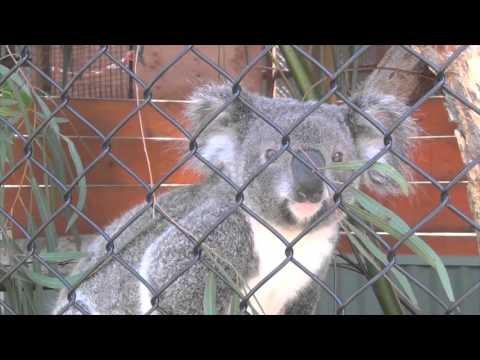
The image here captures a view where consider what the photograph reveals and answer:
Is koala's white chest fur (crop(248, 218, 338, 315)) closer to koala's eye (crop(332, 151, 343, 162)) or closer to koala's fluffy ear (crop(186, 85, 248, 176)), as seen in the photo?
koala's eye (crop(332, 151, 343, 162))

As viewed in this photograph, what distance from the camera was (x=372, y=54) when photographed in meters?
4.96

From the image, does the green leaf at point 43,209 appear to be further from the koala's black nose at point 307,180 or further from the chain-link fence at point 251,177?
the koala's black nose at point 307,180

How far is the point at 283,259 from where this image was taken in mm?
2578

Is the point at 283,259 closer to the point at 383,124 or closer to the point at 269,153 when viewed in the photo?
the point at 269,153

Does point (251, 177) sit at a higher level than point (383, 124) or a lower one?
lower

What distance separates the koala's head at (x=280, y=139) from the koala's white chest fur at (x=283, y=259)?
0.10m

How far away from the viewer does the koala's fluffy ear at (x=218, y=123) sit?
269 cm

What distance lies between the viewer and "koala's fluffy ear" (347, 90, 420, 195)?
2.70 metres

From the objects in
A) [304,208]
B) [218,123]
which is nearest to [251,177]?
[304,208]

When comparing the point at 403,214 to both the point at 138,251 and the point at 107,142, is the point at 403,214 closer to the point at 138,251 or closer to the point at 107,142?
the point at 138,251

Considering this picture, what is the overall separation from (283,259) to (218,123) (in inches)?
24.4

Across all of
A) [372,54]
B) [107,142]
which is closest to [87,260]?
[107,142]

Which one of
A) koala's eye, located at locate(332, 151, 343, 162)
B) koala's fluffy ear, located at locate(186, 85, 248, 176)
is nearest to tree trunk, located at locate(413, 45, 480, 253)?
koala's eye, located at locate(332, 151, 343, 162)

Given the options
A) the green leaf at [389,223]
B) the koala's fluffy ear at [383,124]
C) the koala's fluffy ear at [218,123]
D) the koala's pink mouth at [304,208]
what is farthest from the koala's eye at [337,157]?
the green leaf at [389,223]
